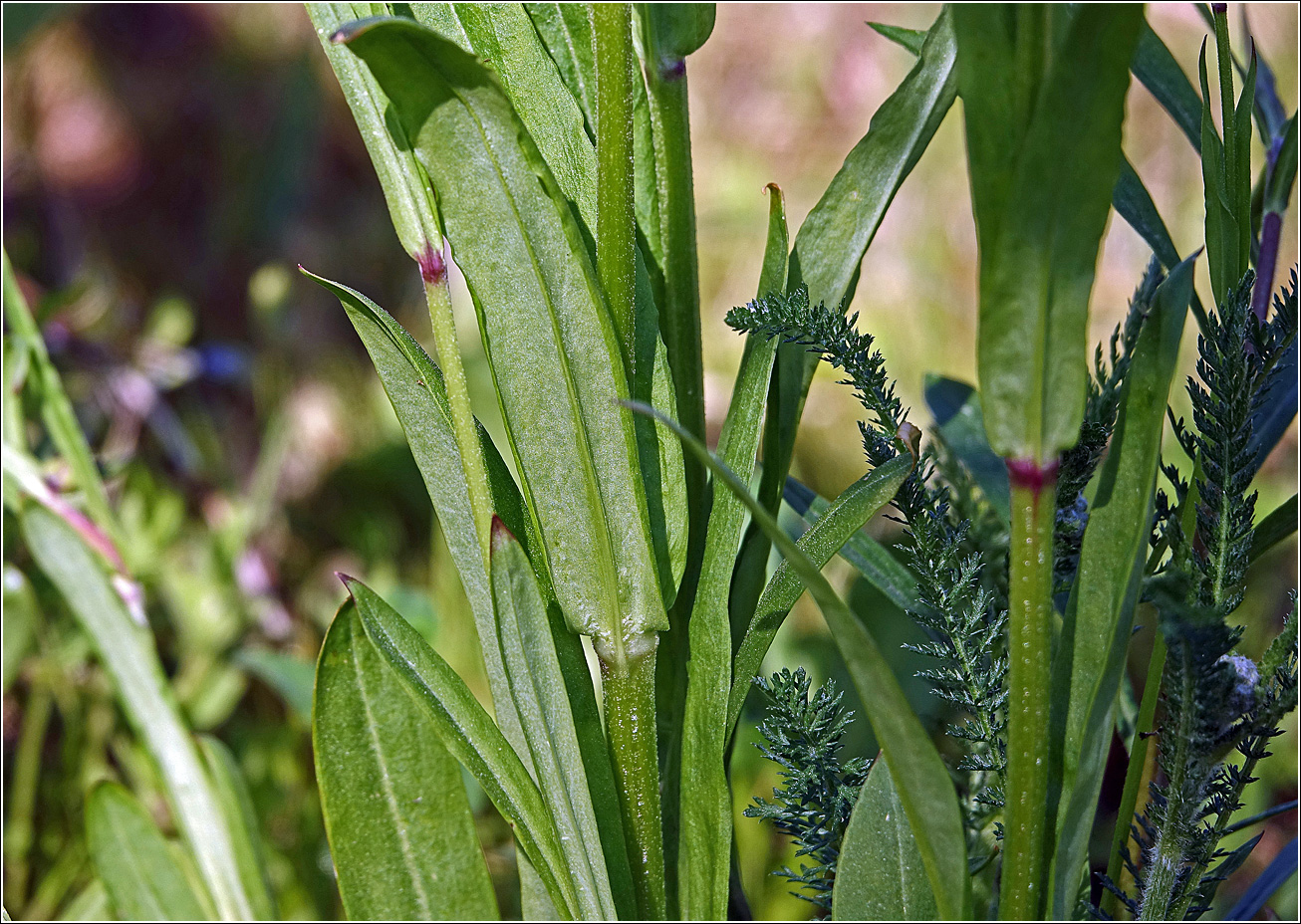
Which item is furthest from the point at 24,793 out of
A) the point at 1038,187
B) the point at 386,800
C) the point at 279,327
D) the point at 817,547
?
the point at 1038,187

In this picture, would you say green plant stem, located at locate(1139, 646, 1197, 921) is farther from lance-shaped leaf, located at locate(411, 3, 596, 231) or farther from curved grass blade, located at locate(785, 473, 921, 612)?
lance-shaped leaf, located at locate(411, 3, 596, 231)

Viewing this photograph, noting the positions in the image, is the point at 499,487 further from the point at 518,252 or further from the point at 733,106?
the point at 733,106

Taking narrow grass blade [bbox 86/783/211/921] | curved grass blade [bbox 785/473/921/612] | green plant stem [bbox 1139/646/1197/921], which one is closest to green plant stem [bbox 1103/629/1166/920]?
green plant stem [bbox 1139/646/1197/921]

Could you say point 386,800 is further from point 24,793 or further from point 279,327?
point 279,327

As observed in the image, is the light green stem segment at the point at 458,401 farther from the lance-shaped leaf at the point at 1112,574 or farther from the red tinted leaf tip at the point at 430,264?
the lance-shaped leaf at the point at 1112,574

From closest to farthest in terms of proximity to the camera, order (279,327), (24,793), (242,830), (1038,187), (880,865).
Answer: (1038,187) → (880,865) → (242,830) → (24,793) → (279,327)

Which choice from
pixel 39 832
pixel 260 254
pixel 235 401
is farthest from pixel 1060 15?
pixel 260 254
